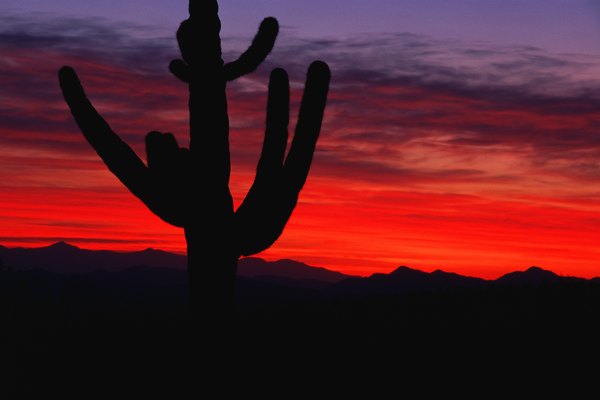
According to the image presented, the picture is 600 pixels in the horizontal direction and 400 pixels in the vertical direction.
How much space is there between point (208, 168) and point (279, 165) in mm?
827

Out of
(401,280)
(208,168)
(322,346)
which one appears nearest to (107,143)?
(208,168)

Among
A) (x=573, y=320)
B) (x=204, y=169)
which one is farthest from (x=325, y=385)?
(x=573, y=320)

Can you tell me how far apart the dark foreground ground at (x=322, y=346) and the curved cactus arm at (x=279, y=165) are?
3.54ft

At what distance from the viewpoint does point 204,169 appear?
31.6 ft

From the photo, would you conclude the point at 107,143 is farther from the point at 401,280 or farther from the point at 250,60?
the point at 401,280

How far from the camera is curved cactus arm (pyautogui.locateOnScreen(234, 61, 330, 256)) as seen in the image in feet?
30.3

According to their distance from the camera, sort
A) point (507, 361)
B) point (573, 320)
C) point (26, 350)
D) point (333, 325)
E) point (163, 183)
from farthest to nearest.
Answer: point (26, 350) → point (333, 325) → point (573, 320) → point (507, 361) → point (163, 183)

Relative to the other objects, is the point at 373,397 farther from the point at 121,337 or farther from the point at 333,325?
the point at 121,337

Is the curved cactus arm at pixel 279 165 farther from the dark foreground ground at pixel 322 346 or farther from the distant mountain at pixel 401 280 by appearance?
the distant mountain at pixel 401 280

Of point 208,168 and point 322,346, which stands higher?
point 208,168

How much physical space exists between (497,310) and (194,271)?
645cm

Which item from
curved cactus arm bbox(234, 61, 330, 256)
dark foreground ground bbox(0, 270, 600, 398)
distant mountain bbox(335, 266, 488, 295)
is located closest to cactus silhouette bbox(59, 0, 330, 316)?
curved cactus arm bbox(234, 61, 330, 256)

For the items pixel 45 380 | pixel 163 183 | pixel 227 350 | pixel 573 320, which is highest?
pixel 163 183

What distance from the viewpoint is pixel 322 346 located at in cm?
1270
